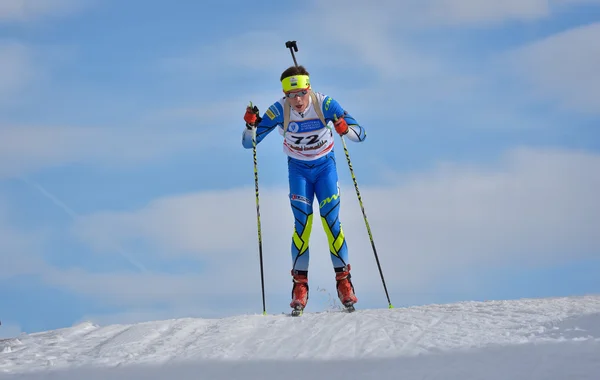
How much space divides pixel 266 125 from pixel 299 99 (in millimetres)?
686

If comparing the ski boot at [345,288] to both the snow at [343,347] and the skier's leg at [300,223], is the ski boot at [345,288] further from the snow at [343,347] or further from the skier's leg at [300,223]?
the snow at [343,347]

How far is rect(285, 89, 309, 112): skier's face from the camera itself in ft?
31.6

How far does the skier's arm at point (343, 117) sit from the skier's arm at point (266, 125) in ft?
2.08

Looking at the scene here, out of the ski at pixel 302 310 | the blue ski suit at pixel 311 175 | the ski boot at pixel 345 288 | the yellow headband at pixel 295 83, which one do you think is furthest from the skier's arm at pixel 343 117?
the ski at pixel 302 310

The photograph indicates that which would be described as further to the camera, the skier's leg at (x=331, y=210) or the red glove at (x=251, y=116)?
the red glove at (x=251, y=116)

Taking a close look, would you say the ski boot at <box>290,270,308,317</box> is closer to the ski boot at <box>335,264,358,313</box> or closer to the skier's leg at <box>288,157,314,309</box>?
the skier's leg at <box>288,157,314,309</box>

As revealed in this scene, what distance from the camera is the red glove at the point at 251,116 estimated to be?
10023 millimetres

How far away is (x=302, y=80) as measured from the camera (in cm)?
966

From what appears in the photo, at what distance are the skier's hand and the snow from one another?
2.88m

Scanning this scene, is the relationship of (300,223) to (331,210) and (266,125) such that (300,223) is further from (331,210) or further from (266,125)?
(266,125)

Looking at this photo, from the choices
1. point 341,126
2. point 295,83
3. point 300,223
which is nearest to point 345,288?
point 300,223

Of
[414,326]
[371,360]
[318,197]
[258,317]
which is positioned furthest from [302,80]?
[371,360]

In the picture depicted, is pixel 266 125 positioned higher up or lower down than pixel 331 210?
higher up

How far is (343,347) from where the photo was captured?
6848 millimetres
